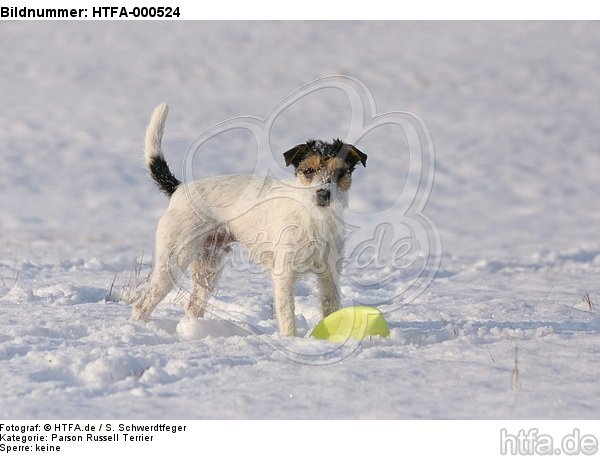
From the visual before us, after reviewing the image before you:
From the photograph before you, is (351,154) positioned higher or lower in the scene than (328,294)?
higher

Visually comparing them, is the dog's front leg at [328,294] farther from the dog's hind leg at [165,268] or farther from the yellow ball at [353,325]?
the dog's hind leg at [165,268]

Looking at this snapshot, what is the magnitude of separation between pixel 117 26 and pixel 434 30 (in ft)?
29.4

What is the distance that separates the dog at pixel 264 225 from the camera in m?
5.40

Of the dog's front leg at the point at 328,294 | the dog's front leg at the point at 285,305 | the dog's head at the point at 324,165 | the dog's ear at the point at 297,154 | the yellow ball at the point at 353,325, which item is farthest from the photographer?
the dog's front leg at the point at 328,294

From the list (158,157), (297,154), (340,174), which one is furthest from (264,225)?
(158,157)

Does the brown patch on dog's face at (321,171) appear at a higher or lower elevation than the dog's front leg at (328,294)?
higher

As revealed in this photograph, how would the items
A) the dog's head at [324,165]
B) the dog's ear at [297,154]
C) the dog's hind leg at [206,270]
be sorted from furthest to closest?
1. the dog's hind leg at [206,270]
2. the dog's ear at [297,154]
3. the dog's head at [324,165]

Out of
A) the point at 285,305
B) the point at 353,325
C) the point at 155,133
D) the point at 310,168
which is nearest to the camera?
the point at 353,325

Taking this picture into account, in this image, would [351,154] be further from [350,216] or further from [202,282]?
[350,216]

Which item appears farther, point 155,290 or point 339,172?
point 155,290

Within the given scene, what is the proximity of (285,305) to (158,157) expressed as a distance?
163 centimetres

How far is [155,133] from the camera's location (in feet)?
20.2

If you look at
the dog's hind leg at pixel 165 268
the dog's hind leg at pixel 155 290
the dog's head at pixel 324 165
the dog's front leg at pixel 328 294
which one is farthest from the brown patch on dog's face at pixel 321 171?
the dog's hind leg at pixel 155 290
